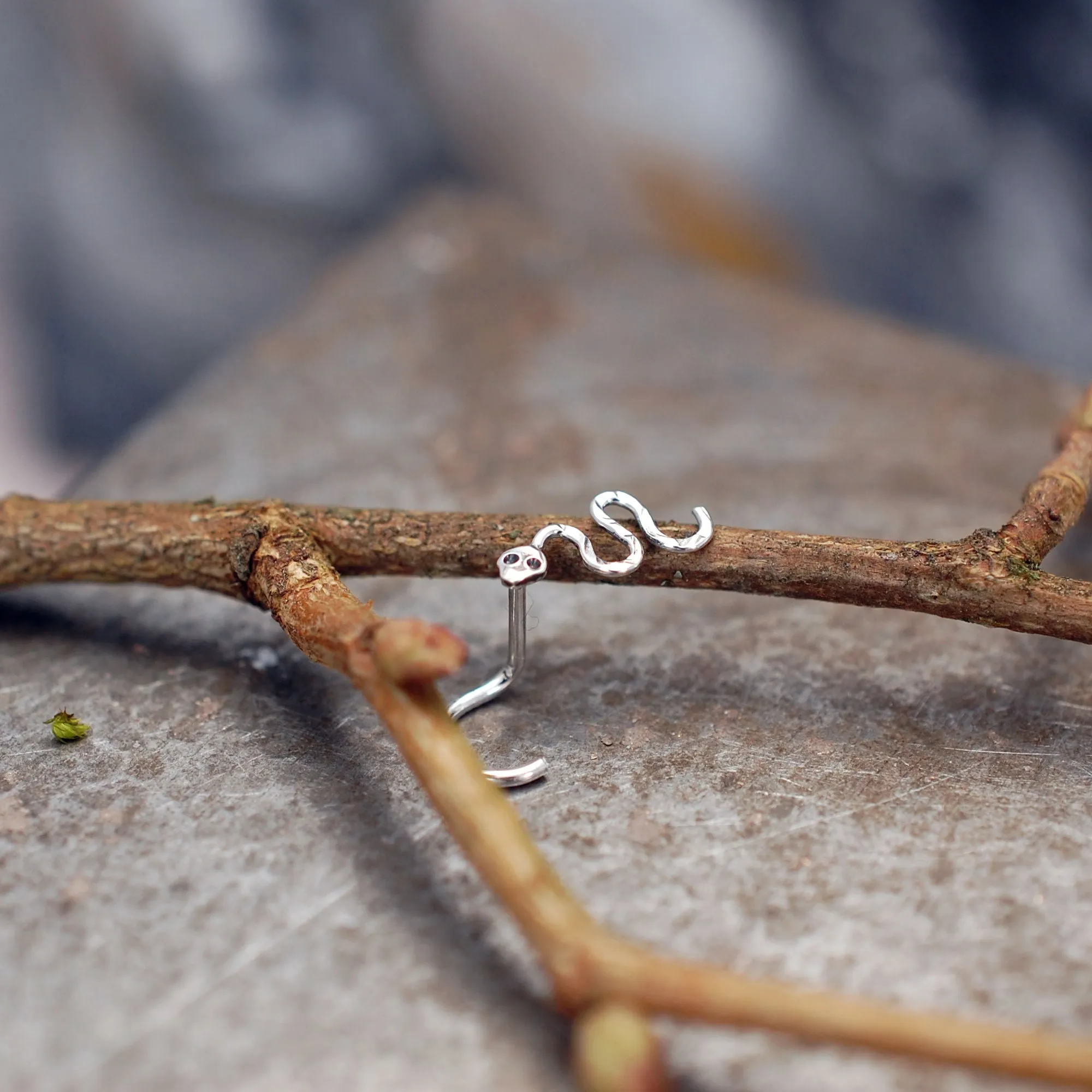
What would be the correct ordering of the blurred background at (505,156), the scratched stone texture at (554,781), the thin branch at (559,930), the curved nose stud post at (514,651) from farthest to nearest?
the blurred background at (505,156) < the curved nose stud post at (514,651) < the scratched stone texture at (554,781) < the thin branch at (559,930)

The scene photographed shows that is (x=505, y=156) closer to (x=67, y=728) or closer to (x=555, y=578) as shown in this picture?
(x=555, y=578)

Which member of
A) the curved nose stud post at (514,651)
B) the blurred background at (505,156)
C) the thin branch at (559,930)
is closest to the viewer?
the thin branch at (559,930)

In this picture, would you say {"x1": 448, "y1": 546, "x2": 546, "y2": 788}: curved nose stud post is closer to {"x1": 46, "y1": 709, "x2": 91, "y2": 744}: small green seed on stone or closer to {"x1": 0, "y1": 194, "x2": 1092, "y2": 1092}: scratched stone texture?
{"x1": 0, "y1": 194, "x2": 1092, "y2": 1092}: scratched stone texture

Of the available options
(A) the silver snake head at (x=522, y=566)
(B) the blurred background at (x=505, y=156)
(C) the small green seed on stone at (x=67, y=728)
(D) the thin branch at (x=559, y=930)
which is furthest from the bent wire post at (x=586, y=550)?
(B) the blurred background at (x=505, y=156)

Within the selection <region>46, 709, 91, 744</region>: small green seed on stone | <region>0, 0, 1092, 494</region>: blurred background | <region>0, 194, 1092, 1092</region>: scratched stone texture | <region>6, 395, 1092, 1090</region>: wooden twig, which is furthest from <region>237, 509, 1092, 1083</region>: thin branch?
<region>0, 0, 1092, 494</region>: blurred background

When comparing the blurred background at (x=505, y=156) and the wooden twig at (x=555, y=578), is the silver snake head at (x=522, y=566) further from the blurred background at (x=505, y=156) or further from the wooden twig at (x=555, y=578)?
the blurred background at (x=505, y=156)
